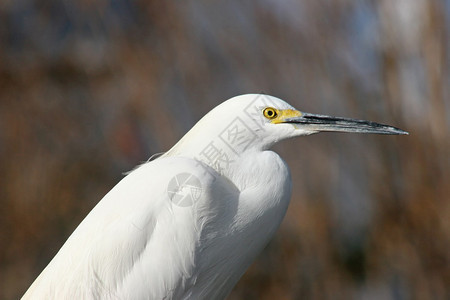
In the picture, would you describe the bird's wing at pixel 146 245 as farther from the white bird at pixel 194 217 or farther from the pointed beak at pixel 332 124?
the pointed beak at pixel 332 124

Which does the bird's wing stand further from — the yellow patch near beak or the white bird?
the yellow patch near beak

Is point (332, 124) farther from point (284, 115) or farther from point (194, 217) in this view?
point (194, 217)

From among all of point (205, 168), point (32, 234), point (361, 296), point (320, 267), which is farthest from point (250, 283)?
point (205, 168)

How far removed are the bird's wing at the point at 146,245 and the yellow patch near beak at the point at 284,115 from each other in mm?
236

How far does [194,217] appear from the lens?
1.35 m

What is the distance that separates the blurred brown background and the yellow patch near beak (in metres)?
1.83

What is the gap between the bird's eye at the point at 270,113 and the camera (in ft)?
4.72

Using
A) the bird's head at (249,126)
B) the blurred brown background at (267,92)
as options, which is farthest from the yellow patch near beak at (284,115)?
the blurred brown background at (267,92)

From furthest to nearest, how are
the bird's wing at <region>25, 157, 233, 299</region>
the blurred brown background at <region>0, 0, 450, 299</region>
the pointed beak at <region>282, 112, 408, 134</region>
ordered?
1. the blurred brown background at <region>0, 0, 450, 299</region>
2. the pointed beak at <region>282, 112, 408, 134</region>
3. the bird's wing at <region>25, 157, 233, 299</region>

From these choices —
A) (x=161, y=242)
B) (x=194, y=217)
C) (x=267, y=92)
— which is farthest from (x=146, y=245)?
(x=267, y=92)

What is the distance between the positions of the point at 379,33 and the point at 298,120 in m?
2.03

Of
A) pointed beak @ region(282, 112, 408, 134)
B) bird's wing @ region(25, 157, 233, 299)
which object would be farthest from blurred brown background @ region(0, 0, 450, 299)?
bird's wing @ region(25, 157, 233, 299)

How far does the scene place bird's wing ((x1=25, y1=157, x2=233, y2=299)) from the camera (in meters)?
Answer: 1.34

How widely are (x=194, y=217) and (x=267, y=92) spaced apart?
2.25m
